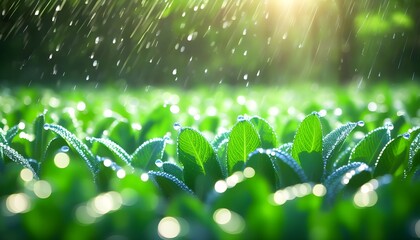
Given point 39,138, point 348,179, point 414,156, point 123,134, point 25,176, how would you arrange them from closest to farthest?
point 25,176 < point 348,179 < point 414,156 < point 39,138 < point 123,134

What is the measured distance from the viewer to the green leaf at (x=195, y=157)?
1.74 m

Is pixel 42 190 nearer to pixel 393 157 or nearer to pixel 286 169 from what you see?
pixel 286 169

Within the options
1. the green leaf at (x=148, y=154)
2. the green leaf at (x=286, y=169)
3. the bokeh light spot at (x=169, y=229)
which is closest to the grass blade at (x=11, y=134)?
the green leaf at (x=148, y=154)

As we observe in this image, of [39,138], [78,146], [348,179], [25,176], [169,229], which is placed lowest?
[169,229]

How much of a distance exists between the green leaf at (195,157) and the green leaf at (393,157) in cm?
49

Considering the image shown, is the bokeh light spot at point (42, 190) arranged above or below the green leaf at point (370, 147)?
below

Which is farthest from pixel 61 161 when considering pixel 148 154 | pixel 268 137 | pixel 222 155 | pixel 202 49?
pixel 202 49

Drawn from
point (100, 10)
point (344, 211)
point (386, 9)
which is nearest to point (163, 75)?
point (100, 10)

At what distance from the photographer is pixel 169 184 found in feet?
5.36

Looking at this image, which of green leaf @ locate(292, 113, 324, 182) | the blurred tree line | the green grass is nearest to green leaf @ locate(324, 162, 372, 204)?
the green grass

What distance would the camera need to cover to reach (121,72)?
21.9m

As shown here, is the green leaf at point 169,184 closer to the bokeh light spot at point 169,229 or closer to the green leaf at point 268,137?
the green leaf at point 268,137

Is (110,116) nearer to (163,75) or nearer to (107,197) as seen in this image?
(107,197)

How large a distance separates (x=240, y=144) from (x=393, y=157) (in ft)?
1.53
